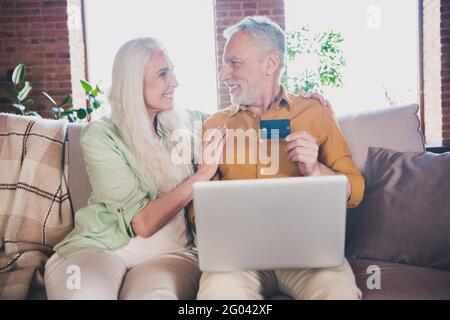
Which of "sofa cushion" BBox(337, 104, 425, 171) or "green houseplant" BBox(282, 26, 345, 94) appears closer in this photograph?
"sofa cushion" BBox(337, 104, 425, 171)

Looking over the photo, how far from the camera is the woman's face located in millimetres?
1561

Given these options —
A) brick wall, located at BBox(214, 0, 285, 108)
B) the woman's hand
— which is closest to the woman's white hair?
the woman's hand

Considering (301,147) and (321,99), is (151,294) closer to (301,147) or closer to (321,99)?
(301,147)

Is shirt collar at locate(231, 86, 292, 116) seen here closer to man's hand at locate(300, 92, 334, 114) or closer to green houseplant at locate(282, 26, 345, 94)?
man's hand at locate(300, 92, 334, 114)

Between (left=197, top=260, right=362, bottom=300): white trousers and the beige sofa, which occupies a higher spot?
the beige sofa

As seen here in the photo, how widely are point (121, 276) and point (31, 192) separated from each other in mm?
562

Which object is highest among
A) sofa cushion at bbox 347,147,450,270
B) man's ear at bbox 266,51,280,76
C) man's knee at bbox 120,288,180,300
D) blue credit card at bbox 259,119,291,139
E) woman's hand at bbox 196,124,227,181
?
man's ear at bbox 266,51,280,76

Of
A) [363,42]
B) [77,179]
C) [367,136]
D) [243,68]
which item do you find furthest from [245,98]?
[363,42]

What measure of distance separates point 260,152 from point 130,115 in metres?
0.49

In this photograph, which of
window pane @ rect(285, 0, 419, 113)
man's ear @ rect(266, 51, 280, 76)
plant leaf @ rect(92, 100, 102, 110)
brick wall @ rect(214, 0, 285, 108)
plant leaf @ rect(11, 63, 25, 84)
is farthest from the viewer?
window pane @ rect(285, 0, 419, 113)

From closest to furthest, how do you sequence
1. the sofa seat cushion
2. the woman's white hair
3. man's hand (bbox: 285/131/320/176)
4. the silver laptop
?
the silver laptop < the sofa seat cushion < man's hand (bbox: 285/131/320/176) < the woman's white hair

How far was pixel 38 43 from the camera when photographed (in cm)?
380

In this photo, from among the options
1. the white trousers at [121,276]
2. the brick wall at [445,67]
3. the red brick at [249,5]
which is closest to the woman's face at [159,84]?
the white trousers at [121,276]

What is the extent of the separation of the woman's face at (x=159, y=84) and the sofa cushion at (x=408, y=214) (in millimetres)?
826
